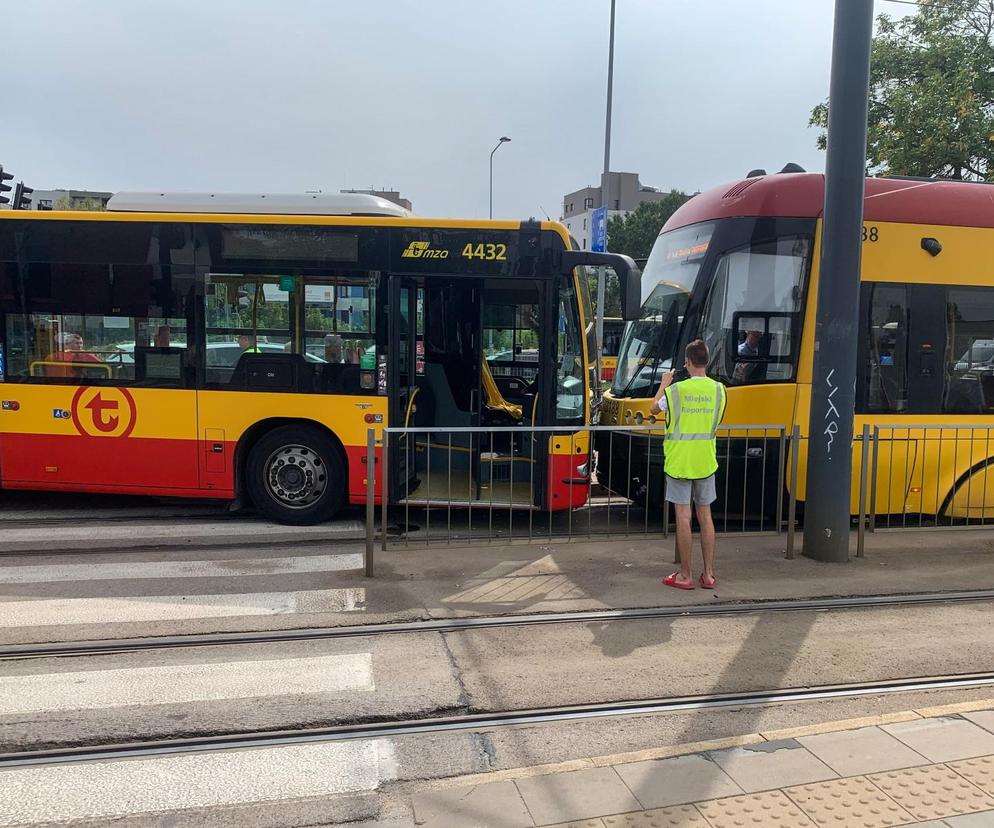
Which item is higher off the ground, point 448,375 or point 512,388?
point 448,375

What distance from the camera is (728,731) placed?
3918mm

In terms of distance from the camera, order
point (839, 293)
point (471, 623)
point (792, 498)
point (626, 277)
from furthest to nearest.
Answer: point (626, 277) < point (792, 498) < point (839, 293) < point (471, 623)

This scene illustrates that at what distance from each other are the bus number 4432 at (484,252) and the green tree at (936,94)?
11609mm

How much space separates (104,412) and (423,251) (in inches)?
139

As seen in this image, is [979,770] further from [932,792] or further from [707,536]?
[707,536]

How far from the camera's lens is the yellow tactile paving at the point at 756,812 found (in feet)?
9.90

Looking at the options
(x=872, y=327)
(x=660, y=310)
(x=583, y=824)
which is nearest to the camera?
(x=583, y=824)

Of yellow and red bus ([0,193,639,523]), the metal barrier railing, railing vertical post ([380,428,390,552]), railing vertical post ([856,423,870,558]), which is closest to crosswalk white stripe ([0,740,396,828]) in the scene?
railing vertical post ([380,428,390,552])

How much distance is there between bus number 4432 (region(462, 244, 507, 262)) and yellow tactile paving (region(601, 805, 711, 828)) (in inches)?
221

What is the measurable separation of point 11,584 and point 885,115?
18.9m

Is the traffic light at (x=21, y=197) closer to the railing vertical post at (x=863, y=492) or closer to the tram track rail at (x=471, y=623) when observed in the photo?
the tram track rail at (x=471, y=623)

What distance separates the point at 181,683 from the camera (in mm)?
4414

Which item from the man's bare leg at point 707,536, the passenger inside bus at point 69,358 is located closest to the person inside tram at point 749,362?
the man's bare leg at point 707,536

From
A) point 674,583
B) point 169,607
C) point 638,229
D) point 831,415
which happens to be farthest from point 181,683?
point 638,229
